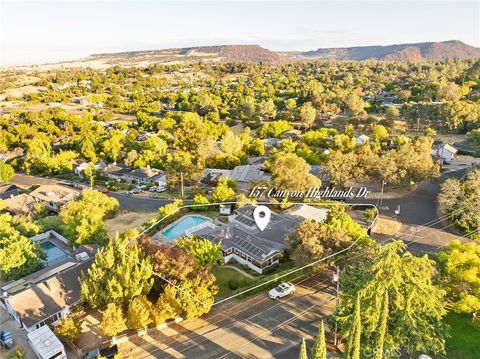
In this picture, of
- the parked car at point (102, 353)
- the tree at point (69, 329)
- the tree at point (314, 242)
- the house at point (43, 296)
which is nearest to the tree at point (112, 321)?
the parked car at point (102, 353)

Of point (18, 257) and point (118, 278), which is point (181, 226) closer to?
point (18, 257)

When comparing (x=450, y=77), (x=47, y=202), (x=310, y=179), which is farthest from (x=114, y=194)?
(x=450, y=77)

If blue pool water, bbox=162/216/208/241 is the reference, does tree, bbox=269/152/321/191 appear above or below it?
above

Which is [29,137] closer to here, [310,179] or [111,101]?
[111,101]

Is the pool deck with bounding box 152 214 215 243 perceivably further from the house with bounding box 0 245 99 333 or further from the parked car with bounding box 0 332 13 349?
the parked car with bounding box 0 332 13 349

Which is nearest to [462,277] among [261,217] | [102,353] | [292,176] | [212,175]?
[261,217]

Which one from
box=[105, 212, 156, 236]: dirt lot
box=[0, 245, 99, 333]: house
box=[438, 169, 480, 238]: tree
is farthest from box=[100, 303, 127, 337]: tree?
box=[438, 169, 480, 238]: tree

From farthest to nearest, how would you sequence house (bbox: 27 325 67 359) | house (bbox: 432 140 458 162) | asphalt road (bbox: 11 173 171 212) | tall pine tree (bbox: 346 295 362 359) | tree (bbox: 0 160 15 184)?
house (bbox: 432 140 458 162) < tree (bbox: 0 160 15 184) < asphalt road (bbox: 11 173 171 212) < house (bbox: 27 325 67 359) < tall pine tree (bbox: 346 295 362 359)
